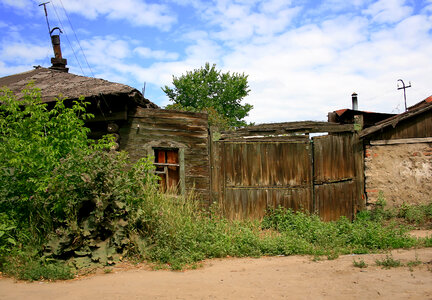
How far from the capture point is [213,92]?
28.7m

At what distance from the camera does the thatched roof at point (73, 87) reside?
298 inches

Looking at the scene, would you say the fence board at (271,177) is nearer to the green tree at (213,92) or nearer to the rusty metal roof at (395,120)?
the rusty metal roof at (395,120)

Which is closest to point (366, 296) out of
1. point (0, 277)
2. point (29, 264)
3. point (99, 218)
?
point (99, 218)

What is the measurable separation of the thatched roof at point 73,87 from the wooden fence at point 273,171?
2.52 metres

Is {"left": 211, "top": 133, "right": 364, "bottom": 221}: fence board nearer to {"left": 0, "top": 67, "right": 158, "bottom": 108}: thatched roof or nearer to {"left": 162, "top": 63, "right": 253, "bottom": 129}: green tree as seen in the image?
{"left": 0, "top": 67, "right": 158, "bottom": 108}: thatched roof

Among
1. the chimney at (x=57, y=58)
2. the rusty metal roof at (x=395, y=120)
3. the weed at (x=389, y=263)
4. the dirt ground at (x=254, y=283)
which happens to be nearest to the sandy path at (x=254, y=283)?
the dirt ground at (x=254, y=283)

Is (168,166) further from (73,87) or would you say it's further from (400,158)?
(400,158)

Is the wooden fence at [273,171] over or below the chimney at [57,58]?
below

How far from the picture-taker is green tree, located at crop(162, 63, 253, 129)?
27.9 meters

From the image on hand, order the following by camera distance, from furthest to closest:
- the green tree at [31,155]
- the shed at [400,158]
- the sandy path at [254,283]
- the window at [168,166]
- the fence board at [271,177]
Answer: the shed at [400,158], the window at [168,166], the fence board at [271,177], the green tree at [31,155], the sandy path at [254,283]

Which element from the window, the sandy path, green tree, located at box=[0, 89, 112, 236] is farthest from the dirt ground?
the window

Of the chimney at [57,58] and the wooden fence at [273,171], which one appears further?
the chimney at [57,58]

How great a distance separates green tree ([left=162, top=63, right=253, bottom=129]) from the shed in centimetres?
1936

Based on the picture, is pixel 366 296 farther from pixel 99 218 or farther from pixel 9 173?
pixel 9 173
